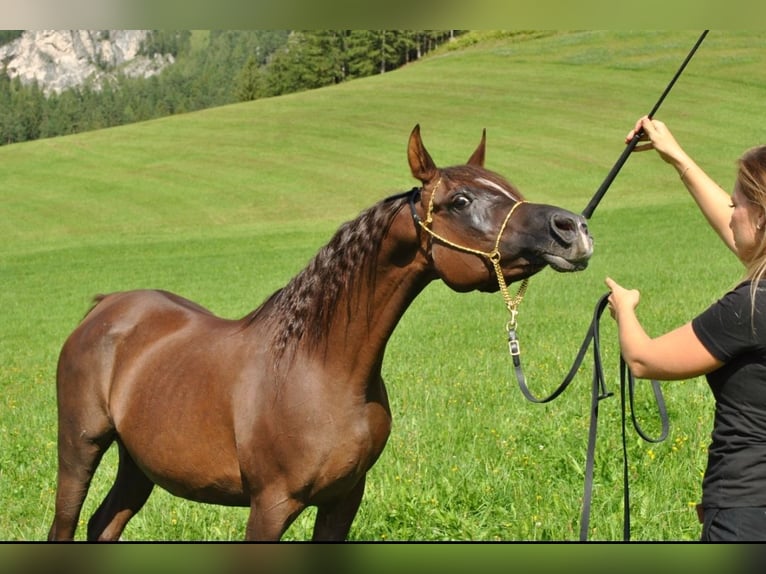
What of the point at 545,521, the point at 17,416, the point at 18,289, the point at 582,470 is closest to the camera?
the point at 545,521

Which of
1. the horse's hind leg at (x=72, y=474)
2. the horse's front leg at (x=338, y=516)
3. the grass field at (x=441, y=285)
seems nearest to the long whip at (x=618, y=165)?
the horse's front leg at (x=338, y=516)

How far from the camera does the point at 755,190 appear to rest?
8.75ft

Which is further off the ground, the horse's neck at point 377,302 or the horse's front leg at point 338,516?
the horse's neck at point 377,302

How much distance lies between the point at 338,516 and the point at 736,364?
1.76 metres

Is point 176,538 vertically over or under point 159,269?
over

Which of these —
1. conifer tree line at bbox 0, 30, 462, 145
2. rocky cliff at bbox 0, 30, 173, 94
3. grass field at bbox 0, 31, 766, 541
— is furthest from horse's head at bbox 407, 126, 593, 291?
rocky cliff at bbox 0, 30, 173, 94

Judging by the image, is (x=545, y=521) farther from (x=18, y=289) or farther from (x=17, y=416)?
(x=18, y=289)

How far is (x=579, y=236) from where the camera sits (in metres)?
3.04

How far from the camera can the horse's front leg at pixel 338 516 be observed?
3654 millimetres

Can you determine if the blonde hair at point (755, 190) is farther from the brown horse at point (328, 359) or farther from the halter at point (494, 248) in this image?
the halter at point (494, 248)

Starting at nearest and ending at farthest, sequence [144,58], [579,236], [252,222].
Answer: [579,236], [252,222], [144,58]

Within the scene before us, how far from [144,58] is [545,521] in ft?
118

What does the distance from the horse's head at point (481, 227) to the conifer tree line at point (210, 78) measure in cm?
2324

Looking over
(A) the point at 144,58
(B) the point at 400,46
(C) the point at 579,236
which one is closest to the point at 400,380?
(C) the point at 579,236
